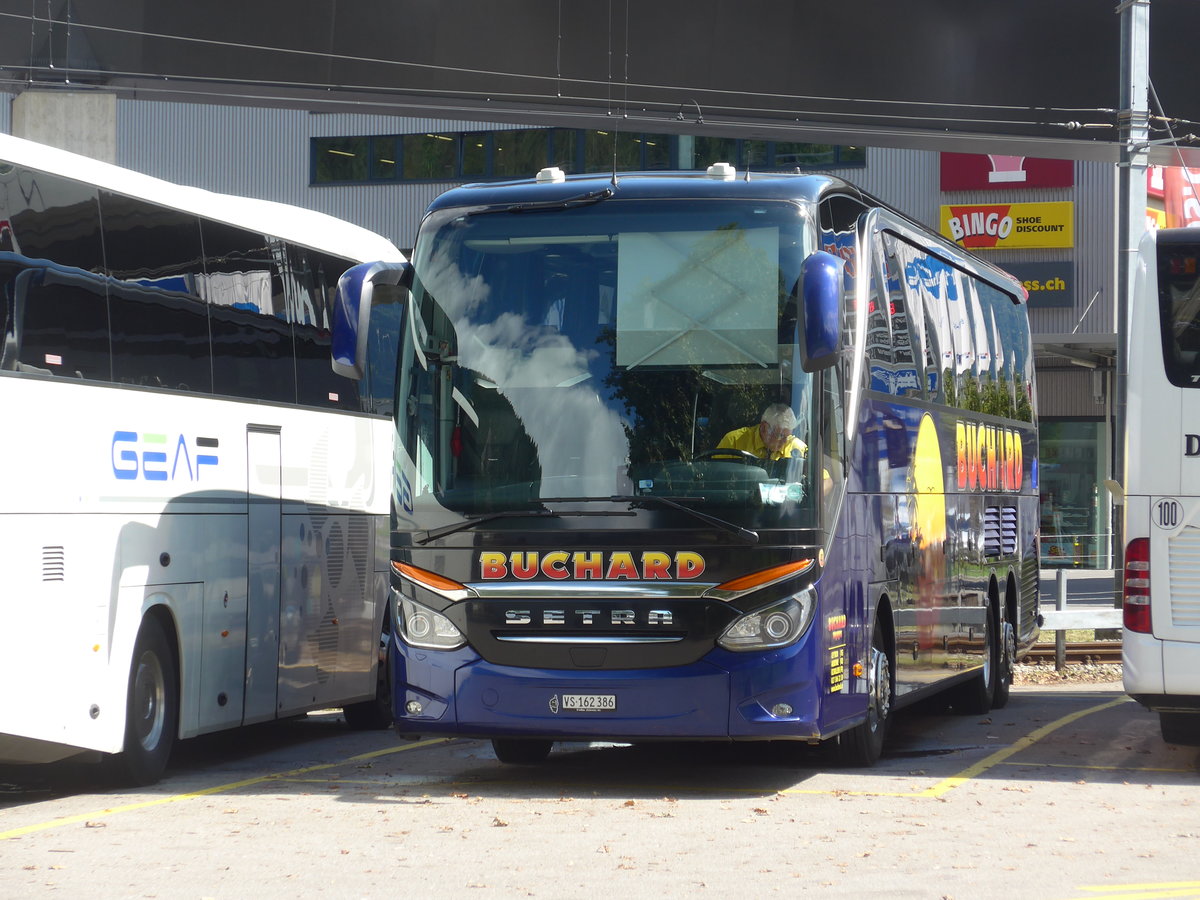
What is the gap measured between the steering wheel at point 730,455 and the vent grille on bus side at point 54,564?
11.8 feet

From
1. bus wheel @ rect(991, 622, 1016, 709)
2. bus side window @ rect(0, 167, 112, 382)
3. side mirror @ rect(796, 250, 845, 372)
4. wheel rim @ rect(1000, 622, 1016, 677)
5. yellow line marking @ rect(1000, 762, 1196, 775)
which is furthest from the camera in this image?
wheel rim @ rect(1000, 622, 1016, 677)

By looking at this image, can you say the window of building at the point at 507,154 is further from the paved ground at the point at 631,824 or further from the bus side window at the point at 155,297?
the bus side window at the point at 155,297

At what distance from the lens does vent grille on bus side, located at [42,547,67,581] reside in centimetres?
1016

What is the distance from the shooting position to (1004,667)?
55.6ft

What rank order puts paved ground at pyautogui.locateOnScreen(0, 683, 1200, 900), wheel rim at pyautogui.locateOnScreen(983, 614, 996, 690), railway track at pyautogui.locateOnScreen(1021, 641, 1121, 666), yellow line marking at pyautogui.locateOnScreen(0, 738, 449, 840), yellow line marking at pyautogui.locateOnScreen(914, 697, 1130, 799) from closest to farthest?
paved ground at pyautogui.locateOnScreen(0, 683, 1200, 900)
yellow line marking at pyautogui.locateOnScreen(0, 738, 449, 840)
yellow line marking at pyautogui.locateOnScreen(914, 697, 1130, 799)
wheel rim at pyautogui.locateOnScreen(983, 614, 996, 690)
railway track at pyautogui.locateOnScreen(1021, 641, 1121, 666)

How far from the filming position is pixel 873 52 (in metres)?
19.7

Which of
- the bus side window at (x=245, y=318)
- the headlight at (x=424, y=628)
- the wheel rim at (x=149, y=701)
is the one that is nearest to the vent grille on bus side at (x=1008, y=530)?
the bus side window at (x=245, y=318)

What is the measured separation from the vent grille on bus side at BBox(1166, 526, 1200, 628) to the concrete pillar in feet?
39.3

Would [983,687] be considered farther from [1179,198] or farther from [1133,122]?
[1179,198]

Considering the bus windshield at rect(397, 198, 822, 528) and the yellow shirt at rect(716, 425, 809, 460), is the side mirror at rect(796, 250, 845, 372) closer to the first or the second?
the bus windshield at rect(397, 198, 822, 528)

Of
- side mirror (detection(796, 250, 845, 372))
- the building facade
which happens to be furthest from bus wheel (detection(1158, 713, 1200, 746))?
the building facade

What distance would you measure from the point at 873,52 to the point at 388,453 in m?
7.61

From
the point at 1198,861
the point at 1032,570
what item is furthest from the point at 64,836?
the point at 1032,570

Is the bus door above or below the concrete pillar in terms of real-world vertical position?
below
